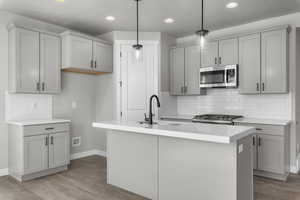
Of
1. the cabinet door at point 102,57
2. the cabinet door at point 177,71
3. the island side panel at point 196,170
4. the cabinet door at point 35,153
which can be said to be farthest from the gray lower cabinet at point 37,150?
the cabinet door at point 177,71

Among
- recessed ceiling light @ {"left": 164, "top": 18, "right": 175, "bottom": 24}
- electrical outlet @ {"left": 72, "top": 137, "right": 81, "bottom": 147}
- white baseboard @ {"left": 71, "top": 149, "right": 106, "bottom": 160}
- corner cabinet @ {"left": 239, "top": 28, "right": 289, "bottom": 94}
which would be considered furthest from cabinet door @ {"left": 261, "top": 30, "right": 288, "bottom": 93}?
electrical outlet @ {"left": 72, "top": 137, "right": 81, "bottom": 147}

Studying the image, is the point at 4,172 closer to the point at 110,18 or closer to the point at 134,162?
the point at 134,162

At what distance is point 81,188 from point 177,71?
3146 millimetres

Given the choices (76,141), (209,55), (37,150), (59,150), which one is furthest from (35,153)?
(209,55)

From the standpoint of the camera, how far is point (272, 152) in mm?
3381

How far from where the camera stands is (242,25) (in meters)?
4.29

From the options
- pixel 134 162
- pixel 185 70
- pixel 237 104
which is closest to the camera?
pixel 134 162

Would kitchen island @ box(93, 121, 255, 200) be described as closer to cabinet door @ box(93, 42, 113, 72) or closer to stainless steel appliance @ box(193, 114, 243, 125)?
stainless steel appliance @ box(193, 114, 243, 125)

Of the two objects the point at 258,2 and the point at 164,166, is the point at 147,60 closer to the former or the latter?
the point at 258,2

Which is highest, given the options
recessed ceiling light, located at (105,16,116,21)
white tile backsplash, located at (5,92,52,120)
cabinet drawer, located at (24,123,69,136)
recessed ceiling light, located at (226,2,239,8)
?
recessed ceiling light, located at (105,16,116,21)

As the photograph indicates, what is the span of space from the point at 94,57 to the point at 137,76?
3.30ft

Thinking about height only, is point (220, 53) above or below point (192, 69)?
above

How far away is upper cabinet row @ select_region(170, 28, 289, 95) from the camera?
3.56 meters

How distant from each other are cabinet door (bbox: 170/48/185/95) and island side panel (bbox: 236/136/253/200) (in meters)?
2.64
